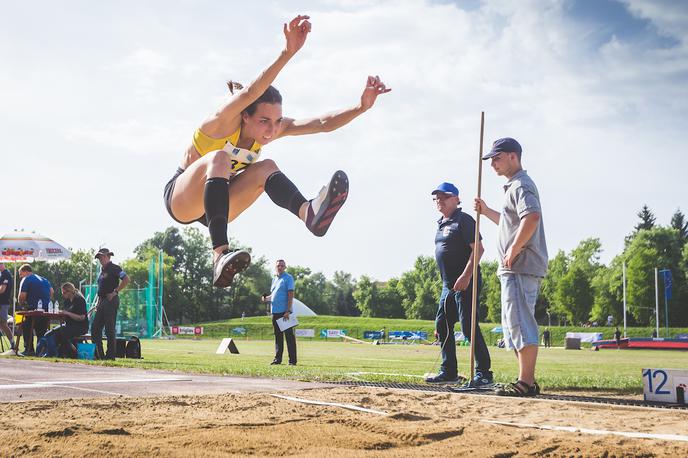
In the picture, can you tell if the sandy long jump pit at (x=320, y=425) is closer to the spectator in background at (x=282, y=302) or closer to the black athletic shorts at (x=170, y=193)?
the black athletic shorts at (x=170, y=193)

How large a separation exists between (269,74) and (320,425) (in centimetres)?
250

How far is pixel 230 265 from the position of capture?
3.67m

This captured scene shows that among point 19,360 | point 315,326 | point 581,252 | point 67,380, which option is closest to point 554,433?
point 67,380

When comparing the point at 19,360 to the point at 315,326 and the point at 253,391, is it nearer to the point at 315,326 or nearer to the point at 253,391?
the point at 253,391

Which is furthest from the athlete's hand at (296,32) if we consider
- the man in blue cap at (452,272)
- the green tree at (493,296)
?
the green tree at (493,296)

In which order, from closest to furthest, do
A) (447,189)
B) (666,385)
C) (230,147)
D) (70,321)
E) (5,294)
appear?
(230,147) < (666,385) < (447,189) < (70,321) < (5,294)

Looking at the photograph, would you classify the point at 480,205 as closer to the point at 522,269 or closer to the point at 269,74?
the point at 522,269

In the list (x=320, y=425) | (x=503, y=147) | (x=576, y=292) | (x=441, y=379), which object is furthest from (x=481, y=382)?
(x=576, y=292)

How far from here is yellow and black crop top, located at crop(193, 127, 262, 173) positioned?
4023 mm

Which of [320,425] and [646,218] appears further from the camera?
[646,218]

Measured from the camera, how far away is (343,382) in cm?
804

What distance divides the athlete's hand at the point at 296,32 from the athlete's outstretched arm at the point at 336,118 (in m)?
0.87

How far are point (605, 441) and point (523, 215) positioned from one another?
2.62 metres

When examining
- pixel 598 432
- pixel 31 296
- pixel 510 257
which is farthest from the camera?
pixel 31 296
